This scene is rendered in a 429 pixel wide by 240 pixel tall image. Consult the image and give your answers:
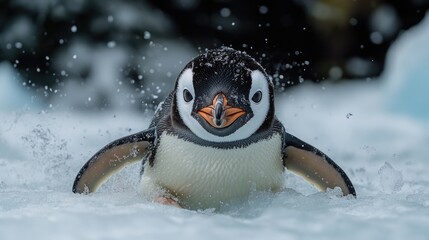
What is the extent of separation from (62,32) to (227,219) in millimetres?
4969

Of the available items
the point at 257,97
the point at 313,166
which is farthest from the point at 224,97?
the point at 313,166

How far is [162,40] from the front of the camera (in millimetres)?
6703

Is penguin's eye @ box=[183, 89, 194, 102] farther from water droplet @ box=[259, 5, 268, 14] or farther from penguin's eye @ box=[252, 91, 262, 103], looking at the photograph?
water droplet @ box=[259, 5, 268, 14]

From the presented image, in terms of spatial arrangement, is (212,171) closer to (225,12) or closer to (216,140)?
(216,140)

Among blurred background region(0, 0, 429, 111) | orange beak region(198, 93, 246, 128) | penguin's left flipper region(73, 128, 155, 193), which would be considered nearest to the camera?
orange beak region(198, 93, 246, 128)

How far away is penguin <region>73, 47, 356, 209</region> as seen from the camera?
220 cm

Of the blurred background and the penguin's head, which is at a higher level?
the blurred background

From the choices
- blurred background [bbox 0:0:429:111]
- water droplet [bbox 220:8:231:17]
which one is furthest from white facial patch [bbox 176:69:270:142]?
water droplet [bbox 220:8:231:17]

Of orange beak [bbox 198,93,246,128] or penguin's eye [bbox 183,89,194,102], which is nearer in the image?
orange beak [bbox 198,93,246,128]

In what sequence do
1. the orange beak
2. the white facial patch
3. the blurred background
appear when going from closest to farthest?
the orange beak < the white facial patch < the blurred background

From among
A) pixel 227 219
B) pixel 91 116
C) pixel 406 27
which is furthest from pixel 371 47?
pixel 227 219

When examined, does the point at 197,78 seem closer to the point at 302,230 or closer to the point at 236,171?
the point at 236,171

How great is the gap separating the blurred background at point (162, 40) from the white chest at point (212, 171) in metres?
3.96

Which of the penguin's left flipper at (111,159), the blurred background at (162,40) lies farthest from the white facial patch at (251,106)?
the blurred background at (162,40)
